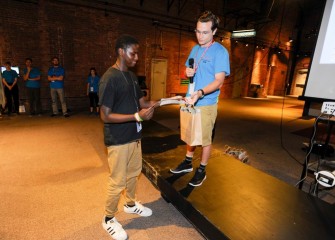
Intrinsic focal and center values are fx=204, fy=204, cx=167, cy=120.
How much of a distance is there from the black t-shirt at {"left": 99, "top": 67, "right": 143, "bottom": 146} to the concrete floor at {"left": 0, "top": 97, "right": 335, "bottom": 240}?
102 centimetres

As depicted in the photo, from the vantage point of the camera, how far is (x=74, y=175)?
124 inches

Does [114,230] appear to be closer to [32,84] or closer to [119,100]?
[119,100]

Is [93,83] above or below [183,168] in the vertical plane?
above

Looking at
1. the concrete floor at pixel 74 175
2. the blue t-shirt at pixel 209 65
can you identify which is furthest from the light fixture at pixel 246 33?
the blue t-shirt at pixel 209 65

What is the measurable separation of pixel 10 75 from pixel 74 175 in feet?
17.4

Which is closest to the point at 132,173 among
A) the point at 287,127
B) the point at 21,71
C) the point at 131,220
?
the point at 131,220

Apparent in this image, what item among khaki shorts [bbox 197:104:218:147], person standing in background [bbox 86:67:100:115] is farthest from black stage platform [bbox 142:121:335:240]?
person standing in background [bbox 86:67:100:115]

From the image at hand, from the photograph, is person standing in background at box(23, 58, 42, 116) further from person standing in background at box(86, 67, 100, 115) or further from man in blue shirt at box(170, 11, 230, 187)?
man in blue shirt at box(170, 11, 230, 187)

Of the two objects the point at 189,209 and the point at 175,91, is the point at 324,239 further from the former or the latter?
the point at 175,91

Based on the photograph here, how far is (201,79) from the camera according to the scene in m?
2.07

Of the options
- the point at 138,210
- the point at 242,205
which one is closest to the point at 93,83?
the point at 138,210

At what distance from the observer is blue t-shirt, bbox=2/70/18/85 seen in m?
6.36

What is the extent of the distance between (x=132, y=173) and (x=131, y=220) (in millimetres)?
589

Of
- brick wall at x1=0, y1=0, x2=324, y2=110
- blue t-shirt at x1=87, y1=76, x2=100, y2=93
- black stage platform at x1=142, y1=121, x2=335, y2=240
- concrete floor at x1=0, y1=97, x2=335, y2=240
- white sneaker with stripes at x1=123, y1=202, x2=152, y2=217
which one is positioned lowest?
concrete floor at x1=0, y1=97, x2=335, y2=240
